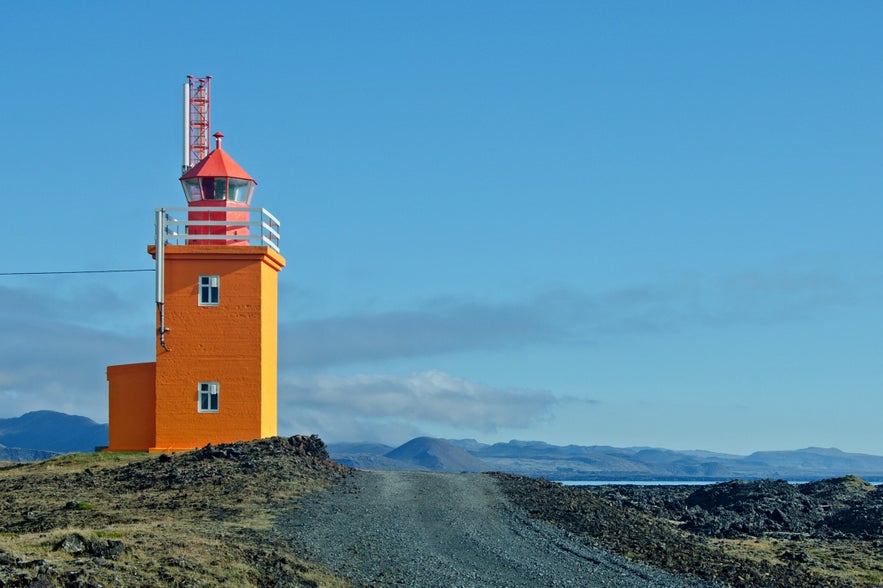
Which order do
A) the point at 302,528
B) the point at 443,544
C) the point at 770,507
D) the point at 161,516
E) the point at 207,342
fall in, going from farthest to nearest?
the point at 770,507, the point at 207,342, the point at 161,516, the point at 302,528, the point at 443,544

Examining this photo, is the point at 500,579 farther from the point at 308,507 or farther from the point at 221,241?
the point at 221,241

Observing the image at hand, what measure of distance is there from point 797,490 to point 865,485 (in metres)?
5.64

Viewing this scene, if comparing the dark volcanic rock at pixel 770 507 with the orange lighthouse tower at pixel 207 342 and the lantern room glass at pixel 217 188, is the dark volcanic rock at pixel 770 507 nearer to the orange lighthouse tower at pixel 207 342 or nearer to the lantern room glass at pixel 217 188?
the orange lighthouse tower at pixel 207 342

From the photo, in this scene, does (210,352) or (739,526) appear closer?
(210,352)

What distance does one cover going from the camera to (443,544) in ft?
82.4

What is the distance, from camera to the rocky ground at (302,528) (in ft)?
65.5

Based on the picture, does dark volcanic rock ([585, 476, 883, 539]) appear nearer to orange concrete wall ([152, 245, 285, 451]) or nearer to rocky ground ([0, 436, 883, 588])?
rocky ground ([0, 436, 883, 588])

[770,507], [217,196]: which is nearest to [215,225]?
[217,196]

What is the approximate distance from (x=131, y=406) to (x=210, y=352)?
385cm

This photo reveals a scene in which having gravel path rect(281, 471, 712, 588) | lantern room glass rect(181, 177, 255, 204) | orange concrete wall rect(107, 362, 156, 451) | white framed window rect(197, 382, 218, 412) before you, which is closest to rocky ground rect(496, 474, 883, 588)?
gravel path rect(281, 471, 712, 588)

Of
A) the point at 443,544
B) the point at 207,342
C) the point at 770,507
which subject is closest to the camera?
the point at 443,544

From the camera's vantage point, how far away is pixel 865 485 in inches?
2191

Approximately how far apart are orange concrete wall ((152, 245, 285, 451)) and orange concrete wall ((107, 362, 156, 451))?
34.3 inches

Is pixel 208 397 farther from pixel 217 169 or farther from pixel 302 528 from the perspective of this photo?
pixel 302 528
